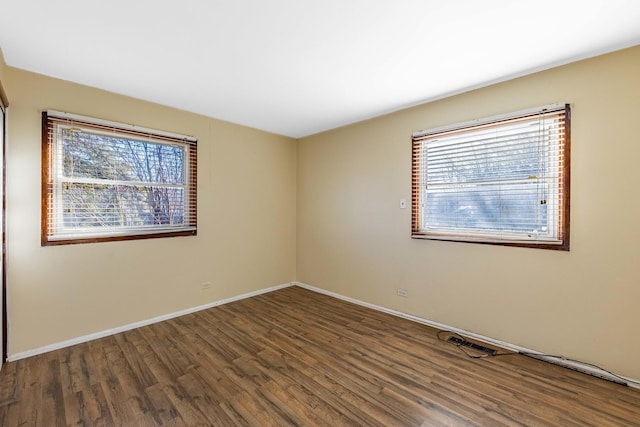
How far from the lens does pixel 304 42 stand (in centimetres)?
198

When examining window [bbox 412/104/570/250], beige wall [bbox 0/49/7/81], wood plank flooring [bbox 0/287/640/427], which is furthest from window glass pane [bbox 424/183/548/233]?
beige wall [bbox 0/49/7/81]

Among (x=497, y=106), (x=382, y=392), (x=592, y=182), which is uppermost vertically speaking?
(x=497, y=106)

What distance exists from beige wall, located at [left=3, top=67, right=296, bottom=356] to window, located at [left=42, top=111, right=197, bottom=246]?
9cm

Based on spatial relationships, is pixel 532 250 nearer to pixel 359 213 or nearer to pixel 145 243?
pixel 359 213

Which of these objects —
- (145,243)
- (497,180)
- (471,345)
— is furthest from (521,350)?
(145,243)

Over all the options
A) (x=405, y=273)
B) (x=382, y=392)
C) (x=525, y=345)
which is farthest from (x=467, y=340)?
(x=382, y=392)

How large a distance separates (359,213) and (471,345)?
193 centimetres

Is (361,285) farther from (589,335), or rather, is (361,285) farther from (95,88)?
(95,88)

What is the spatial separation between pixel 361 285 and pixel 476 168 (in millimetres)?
2015

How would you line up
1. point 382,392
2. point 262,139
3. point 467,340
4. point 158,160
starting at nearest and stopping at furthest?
1. point 382,392
2. point 467,340
3. point 158,160
4. point 262,139

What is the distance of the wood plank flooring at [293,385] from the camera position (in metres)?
1.72

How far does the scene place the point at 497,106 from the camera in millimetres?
2605

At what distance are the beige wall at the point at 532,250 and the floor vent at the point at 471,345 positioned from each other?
17 cm

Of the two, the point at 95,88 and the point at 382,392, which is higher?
the point at 95,88
